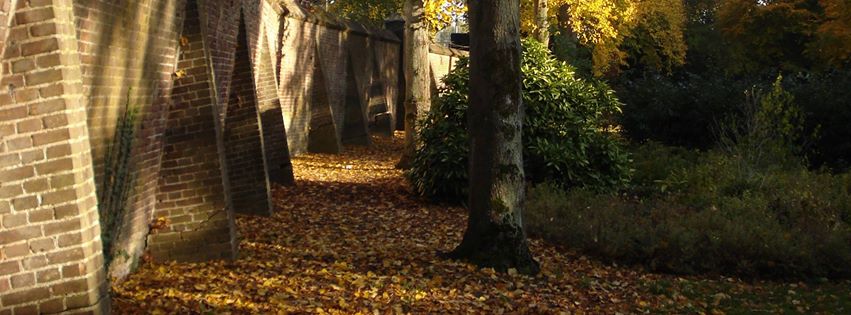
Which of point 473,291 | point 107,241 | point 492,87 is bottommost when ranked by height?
point 473,291

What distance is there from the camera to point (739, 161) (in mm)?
12516

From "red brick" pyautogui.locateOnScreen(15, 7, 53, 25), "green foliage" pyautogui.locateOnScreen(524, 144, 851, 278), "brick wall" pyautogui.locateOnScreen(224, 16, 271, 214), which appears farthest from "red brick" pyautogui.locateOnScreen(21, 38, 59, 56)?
"green foliage" pyautogui.locateOnScreen(524, 144, 851, 278)

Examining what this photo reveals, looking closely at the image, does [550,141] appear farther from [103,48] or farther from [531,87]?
[103,48]

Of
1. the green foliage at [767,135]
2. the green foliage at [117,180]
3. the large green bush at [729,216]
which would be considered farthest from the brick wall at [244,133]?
the green foliage at [767,135]

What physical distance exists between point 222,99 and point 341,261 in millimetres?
2617

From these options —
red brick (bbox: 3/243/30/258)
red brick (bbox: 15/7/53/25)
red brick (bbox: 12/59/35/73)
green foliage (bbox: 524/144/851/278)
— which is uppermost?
red brick (bbox: 15/7/53/25)

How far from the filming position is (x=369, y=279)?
6.79 meters

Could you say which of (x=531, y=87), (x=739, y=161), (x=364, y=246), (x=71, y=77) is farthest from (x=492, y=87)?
(x=739, y=161)

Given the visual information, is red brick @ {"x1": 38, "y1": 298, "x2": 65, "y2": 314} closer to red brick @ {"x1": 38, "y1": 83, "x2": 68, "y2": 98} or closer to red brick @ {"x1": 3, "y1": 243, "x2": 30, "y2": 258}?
red brick @ {"x1": 3, "y1": 243, "x2": 30, "y2": 258}

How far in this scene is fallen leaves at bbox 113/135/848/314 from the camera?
5.97 m

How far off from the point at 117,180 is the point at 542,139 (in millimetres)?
6725

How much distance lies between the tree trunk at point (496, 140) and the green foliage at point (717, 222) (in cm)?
175

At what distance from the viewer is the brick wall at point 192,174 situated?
7363 mm

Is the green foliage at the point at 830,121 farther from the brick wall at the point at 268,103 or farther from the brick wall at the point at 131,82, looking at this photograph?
the brick wall at the point at 131,82
